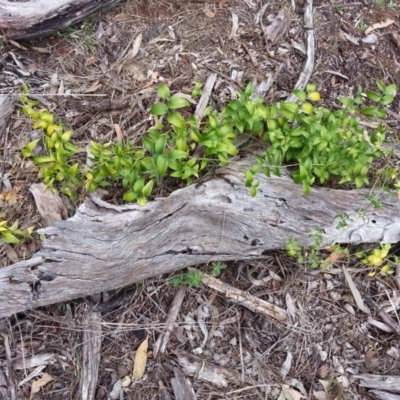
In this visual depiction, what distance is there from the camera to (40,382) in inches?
104

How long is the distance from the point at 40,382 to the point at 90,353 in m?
0.31

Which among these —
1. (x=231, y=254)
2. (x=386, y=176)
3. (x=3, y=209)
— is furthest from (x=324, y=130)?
(x=3, y=209)

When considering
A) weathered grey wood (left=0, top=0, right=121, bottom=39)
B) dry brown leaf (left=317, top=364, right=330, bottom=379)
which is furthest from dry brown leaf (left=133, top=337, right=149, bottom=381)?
weathered grey wood (left=0, top=0, right=121, bottom=39)

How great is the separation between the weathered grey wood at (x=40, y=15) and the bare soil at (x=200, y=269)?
129 millimetres

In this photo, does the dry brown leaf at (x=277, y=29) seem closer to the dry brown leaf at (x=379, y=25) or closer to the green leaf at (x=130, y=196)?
the dry brown leaf at (x=379, y=25)

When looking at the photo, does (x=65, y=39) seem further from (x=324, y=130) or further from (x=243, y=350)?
(x=243, y=350)

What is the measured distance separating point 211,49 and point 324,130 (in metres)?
1.18

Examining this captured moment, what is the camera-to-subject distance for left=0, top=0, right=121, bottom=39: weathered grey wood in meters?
3.02

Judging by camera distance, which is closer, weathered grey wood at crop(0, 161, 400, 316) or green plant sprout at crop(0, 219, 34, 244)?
weathered grey wood at crop(0, 161, 400, 316)

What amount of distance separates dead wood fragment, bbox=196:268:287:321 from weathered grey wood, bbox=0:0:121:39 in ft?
6.07

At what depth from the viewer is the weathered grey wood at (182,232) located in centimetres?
244

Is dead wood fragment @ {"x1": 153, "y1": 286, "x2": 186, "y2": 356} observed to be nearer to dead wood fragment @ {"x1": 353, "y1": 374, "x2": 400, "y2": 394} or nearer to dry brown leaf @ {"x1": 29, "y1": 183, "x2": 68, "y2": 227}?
dry brown leaf @ {"x1": 29, "y1": 183, "x2": 68, "y2": 227}

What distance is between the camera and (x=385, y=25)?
359 cm

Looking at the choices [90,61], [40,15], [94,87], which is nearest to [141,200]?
[94,87]
